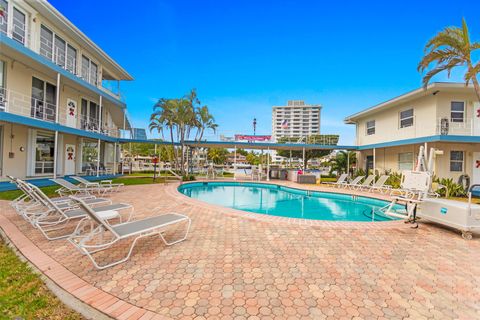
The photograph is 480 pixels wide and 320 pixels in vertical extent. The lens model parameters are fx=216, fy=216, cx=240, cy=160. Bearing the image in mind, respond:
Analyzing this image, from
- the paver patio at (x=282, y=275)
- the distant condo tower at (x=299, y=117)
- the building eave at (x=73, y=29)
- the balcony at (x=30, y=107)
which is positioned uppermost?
the distant condo tower at (x=299, y=117)

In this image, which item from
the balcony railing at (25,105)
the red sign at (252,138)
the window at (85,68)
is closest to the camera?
the balcony railing at (25,105)

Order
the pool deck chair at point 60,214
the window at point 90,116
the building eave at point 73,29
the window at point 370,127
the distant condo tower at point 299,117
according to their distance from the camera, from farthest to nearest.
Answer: the distant condo tower at point 299,117 < the window at point 370,127 < the window at point 90,116 < the building eave at point 73,29 < the pool deck chair at point 60,214

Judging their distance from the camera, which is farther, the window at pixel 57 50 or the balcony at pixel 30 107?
the window at pixel 57 50

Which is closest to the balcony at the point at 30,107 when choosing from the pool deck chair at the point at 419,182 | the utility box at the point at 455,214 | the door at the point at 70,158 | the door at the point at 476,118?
the door at the point at 70,158

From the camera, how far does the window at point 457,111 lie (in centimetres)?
1273

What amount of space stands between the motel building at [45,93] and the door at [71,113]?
0.06 m

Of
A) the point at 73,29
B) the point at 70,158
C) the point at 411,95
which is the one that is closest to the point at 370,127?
the point at 411,95

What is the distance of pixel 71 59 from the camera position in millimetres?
13703

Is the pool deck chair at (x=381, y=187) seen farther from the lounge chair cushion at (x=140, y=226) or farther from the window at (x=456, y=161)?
the lounge chair cushion at (x=140, y=226)

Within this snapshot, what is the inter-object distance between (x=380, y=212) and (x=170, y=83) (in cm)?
2987

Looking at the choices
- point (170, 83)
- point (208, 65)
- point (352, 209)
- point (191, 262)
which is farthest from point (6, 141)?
point (170, 83)

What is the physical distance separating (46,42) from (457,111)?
2379 cm

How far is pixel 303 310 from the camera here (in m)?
2.41

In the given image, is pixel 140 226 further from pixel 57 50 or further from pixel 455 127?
pixel 455 127
